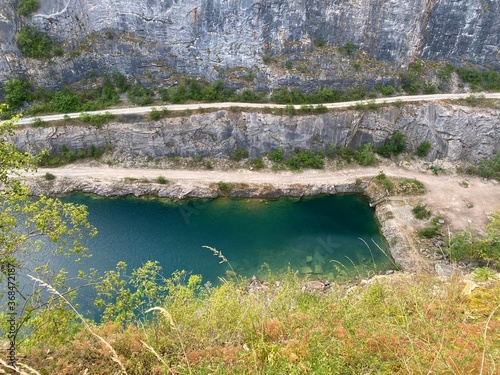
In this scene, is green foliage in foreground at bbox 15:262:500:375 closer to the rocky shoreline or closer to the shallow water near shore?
the shallow water near shore

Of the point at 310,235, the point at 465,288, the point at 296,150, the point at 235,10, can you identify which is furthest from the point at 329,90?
the point at 465,288

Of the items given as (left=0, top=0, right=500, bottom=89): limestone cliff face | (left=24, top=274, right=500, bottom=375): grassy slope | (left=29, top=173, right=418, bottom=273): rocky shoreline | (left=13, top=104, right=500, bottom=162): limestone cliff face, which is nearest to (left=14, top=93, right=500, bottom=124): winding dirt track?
(left=13, top=104, right=500, bottom=162): limestone cliff face

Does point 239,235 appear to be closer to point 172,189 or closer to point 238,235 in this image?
point 238,235

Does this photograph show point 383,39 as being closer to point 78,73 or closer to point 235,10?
point 235,10

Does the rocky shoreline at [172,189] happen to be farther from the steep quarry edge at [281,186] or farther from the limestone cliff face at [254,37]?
the limestone cliff face at [254,37]

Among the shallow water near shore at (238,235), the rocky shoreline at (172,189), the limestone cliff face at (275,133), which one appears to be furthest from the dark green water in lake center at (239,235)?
the limestone cliff face at (275,133)
